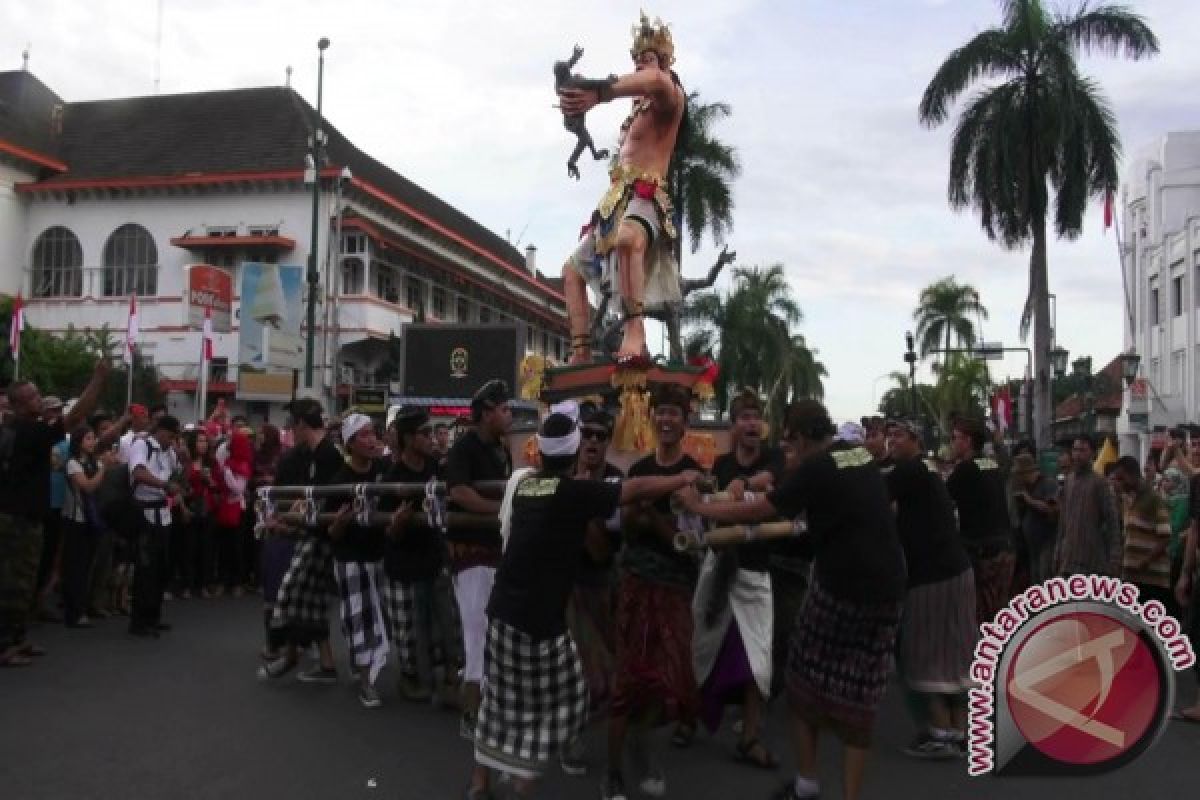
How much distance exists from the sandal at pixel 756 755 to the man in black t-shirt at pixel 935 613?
2.94ft

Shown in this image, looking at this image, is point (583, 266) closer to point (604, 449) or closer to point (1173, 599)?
point (604, 449)

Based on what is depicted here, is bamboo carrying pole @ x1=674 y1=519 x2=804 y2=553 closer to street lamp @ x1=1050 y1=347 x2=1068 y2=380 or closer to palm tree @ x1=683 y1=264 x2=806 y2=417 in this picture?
street lamp @ x1=1050 y1=347 x2=1068 y2=380

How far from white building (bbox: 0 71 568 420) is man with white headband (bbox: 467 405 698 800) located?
3297 centimetres

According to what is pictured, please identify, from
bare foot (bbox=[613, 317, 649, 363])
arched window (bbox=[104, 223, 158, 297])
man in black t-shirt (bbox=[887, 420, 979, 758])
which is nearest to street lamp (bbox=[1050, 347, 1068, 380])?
bare foot (bbox=[613, 317, 649, 363])

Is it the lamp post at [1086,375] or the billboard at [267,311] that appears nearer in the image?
the billboard at [267,311]

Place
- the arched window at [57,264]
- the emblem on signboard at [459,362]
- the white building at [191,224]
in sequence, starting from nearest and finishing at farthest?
the emblem on signboard at [459,362], the white building at [191,224], the arched window at [57,264]

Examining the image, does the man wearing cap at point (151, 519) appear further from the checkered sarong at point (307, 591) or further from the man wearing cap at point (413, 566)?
the man wearing cap at point (413, 566)

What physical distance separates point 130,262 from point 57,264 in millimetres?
3376

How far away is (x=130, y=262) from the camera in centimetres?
4234

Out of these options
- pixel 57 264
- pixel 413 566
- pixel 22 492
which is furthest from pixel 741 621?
pixel 57 264

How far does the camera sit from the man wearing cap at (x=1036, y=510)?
10.6 meters

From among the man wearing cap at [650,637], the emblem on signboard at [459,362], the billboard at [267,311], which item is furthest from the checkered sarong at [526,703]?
the emblem on signboard at [459,362]

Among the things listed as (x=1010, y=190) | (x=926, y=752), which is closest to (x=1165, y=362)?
(x=1010, y=190)

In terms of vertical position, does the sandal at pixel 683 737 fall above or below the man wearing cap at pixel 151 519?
below
